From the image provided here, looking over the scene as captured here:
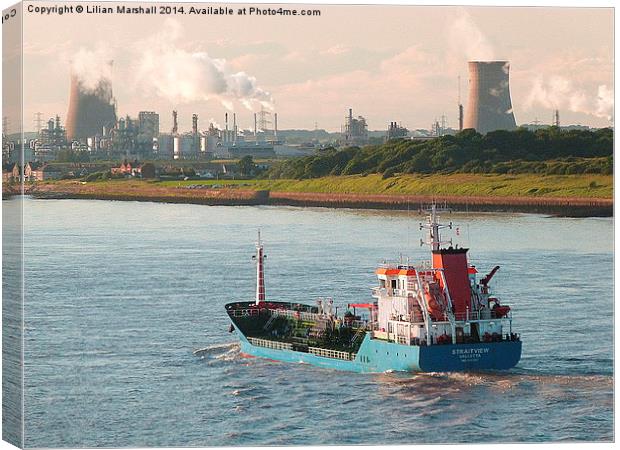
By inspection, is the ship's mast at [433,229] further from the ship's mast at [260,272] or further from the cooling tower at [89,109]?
the cooling tower at [89,109]

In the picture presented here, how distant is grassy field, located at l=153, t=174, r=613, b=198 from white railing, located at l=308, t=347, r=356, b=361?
1813 millimetres

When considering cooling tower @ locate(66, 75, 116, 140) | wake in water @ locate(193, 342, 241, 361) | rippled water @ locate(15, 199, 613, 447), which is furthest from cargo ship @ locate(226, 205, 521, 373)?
cooling tower @ locate(66, 75, 116, 140)

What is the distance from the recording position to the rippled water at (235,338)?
24016mm

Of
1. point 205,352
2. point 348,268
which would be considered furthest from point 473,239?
point 205,352

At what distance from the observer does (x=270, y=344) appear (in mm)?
27734

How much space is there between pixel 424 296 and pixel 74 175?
4081 millimetres

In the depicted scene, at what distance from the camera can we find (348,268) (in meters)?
27.3

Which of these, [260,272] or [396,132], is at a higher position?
[396,132]

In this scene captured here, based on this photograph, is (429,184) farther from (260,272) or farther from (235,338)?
(235,338)

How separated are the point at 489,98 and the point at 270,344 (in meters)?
4.13

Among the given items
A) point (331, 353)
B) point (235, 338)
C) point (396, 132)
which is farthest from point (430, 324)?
point (235, 338)

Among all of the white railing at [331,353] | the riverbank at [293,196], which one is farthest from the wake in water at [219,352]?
the riverbank at [293,196]

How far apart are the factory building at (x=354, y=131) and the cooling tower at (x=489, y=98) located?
44.6 inches

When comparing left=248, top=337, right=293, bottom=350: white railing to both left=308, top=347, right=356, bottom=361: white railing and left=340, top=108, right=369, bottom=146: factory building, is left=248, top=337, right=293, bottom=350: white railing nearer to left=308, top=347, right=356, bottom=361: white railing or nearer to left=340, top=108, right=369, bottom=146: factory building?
left=308, top=347, right=356, bottom=361: white railing
